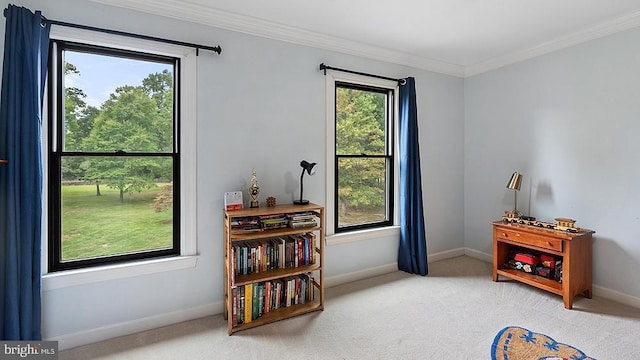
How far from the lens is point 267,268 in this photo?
2578 mm

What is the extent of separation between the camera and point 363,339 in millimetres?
2232

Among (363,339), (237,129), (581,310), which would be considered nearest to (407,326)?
(363,339)

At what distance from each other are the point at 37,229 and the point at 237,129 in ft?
4.97

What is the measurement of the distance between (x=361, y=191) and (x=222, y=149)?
1.64 m

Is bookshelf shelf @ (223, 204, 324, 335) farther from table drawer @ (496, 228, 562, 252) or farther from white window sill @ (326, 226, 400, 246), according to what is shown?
table drawer @ (496, 228, 562, 252)

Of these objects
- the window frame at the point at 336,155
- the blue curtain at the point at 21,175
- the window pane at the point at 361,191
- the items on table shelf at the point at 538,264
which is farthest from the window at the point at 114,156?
the items on table shelf at the point at 538,264

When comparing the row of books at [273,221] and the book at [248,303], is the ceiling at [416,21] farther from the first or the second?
the book at [248,303]

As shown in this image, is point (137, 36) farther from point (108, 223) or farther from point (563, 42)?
point (563, 42)

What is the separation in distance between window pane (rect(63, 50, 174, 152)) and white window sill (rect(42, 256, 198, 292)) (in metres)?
0.88

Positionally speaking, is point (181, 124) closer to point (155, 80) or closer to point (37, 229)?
point (155, 80)

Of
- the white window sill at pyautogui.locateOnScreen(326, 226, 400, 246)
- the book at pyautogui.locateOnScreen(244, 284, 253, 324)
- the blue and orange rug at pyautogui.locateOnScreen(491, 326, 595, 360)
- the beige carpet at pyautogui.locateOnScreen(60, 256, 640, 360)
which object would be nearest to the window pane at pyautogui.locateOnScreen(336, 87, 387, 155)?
the white window sill at pyautogui.locateOnScreen(326, 226, 400, 246)

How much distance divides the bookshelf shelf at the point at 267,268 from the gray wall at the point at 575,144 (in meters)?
2.51

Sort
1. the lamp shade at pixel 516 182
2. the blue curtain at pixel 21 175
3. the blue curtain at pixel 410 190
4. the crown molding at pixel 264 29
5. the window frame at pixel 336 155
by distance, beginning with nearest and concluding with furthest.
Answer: the blue curtain at pixel 21 175, the crown molding at pixel 264 29, the window frame at pixel 336 155, the lamp shade at pixel 516 182, the blue curtain at pixel 410 190

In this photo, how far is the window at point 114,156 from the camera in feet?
7.17
